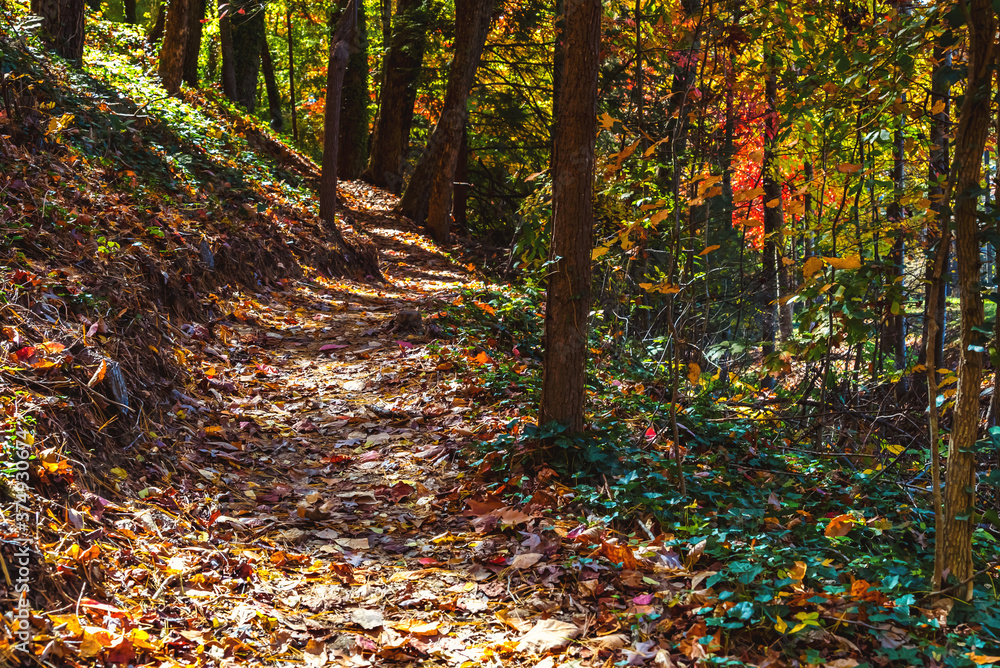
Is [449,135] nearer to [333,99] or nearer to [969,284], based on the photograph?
[333,99]

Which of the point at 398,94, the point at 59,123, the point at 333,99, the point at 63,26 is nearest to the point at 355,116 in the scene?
the point at 398,94

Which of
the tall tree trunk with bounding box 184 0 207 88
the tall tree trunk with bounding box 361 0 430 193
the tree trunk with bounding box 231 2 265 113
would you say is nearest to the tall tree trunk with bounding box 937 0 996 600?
the tall tree trunk with bounding box 361 0 430 193

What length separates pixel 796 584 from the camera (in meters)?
2.69

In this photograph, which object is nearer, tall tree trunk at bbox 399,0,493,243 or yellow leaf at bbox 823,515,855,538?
yellow leaf at bbox 823,515,855,538

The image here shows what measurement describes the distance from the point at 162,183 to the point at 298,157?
7946 millimetres

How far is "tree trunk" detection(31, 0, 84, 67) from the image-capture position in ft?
27.3

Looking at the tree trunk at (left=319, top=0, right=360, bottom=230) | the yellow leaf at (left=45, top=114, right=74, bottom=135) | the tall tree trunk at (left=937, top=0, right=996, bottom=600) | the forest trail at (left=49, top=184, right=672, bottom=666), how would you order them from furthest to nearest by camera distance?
the tree trunk at (left=319, top=0, right=360, bottom=230), the yellow leaf at (left=45, top=114, right=74, bottom=135), the forest trail at (left=49, top=184, right=672, bottom=666), the tall tree trunk at (left=937, top=0, right=996, bottom=600)

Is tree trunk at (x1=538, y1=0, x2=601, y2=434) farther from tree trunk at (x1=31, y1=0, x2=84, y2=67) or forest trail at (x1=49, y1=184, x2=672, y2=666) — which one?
tree trunk at (x1=31, y1=0, x2=84, y2=67)

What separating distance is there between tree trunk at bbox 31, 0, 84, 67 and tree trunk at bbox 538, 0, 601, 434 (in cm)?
770

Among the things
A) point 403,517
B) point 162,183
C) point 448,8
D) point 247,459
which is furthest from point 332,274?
point 448,8

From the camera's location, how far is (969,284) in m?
2.46

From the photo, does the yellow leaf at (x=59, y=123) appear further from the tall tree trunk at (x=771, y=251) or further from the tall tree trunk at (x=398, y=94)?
the tall tree trunk at (x=398, y=94)

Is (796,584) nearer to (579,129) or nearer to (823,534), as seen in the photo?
(823,534)

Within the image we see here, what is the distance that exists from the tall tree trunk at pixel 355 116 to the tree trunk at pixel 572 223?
42.6ft
